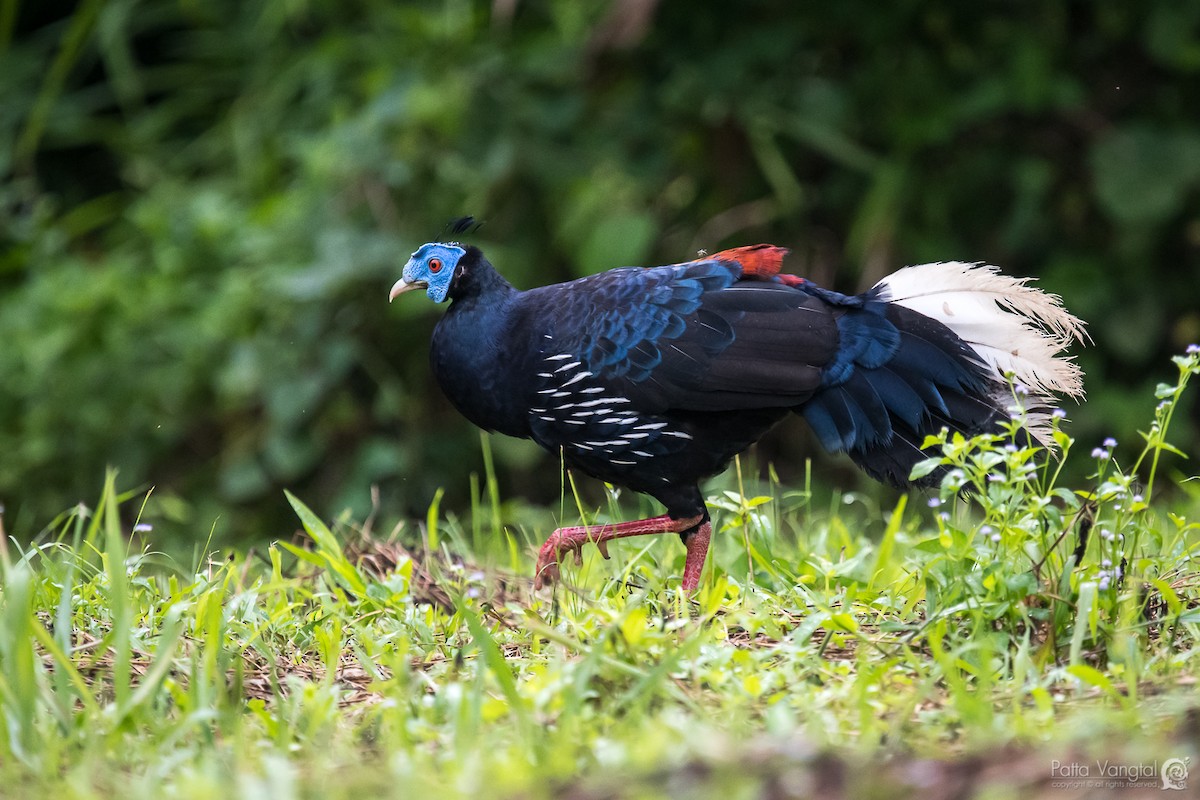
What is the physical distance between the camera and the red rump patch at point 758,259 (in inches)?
168

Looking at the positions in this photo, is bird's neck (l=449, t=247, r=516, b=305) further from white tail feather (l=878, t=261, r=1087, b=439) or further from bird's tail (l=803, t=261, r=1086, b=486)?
white tail feather (l=878, t=261, r=1087, b=439)

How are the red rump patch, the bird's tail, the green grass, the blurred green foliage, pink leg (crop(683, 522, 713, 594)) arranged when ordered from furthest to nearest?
the blurred green foliage < the red rump patch < the bird's tail < pink leg (crop(683, 522, 713, 594)) < the green grass

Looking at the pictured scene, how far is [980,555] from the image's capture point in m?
3.09

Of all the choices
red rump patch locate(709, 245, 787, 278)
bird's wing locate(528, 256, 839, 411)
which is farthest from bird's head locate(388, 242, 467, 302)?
red rump patch locate(709, 245, 787, 278)

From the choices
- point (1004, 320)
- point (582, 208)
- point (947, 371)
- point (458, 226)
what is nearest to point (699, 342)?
point (947, 371)

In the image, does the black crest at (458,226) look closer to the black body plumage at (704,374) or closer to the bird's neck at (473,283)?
the bird's neck at (473,283)

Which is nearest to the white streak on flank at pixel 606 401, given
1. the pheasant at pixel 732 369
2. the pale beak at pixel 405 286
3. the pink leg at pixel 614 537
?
the pheasant at pixel 732 369

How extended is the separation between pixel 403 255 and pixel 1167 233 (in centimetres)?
354

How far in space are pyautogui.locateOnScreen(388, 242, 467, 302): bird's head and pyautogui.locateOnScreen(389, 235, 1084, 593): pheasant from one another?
18cm

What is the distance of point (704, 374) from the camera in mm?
4004

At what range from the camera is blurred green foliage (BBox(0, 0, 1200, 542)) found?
6.15 m

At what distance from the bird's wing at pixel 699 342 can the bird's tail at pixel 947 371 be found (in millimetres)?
134

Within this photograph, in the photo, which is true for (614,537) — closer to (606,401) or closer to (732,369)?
(606,401)

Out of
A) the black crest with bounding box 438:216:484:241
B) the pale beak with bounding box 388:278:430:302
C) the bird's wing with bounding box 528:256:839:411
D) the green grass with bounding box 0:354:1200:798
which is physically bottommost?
the green grass with bounding box 0:354:1200:798
